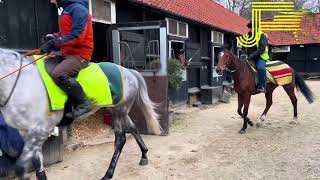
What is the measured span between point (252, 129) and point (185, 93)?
11.8ft

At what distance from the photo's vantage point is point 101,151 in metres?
6.02

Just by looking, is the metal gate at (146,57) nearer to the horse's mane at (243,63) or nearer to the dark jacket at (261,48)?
the horse's mane at (243,63)

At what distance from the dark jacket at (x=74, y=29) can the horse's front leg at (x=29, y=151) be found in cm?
97

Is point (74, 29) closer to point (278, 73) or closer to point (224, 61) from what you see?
point (224, 61)

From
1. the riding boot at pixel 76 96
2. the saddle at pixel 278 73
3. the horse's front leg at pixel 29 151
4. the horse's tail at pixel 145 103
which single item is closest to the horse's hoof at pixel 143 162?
the horse's tail at pixel 145 103

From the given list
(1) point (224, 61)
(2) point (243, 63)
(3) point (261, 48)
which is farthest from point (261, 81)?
(1) point (224, 61)

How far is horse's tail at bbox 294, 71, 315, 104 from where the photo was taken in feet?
28.5

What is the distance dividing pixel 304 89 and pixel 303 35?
19.4 meters

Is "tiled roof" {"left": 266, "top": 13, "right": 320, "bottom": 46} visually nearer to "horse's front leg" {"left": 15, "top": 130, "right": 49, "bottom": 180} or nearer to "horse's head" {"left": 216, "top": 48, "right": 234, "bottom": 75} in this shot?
"horse's head" {"left": 216, "top": 48, "right": 234, "bottom": 75}

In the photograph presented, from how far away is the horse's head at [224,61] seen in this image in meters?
7.41

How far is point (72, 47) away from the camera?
3861 millimetres

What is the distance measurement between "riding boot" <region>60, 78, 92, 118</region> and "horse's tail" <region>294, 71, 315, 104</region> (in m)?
6.57

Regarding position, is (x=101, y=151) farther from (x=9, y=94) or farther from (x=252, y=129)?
(x=252, y=129)

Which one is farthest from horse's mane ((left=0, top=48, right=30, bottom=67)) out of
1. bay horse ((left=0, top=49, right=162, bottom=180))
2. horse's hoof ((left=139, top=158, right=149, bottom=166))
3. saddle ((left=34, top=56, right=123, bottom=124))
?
horse's hoof ((left=139, top=158, right=149, bottom=166))
